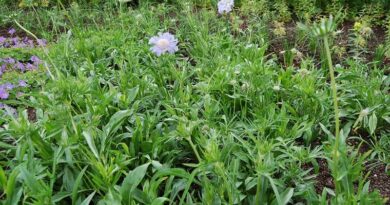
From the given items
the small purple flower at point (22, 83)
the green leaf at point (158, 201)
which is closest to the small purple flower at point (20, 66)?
the small purple flower at point (22, 83)

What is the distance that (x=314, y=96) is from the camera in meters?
2.27

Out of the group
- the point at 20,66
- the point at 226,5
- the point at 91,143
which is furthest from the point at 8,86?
the point at 226,5

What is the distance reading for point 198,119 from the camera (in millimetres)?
2100

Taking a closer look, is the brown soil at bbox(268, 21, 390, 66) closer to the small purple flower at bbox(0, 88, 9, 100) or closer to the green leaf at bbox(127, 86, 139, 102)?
the green leaf at bbox(127, 86, 139, 102)

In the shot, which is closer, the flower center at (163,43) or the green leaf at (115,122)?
the green leaf at (115,122)

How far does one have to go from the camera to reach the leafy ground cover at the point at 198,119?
5.55ft

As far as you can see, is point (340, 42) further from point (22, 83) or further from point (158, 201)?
point (158, 201)

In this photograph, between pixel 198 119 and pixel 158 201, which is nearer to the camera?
Result: pixel 158 201

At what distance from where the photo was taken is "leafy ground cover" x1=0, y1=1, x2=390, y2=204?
1.69m

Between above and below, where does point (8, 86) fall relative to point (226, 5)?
below

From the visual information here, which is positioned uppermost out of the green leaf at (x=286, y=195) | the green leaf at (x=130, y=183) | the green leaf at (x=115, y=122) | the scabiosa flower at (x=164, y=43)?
the scabiosa flower at (x=164, y=43)

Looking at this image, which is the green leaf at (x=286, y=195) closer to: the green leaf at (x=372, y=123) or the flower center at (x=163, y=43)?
the green leaf at (x=372, y=123)

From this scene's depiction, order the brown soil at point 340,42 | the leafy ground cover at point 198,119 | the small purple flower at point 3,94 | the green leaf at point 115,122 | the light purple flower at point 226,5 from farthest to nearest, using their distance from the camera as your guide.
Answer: the brown soil at point 340,42 → the light purple flower at point 226,5 → the small purple flower at point 3,94 → the green leaf at point 115,122 → the leafy ground cover at point 198,119

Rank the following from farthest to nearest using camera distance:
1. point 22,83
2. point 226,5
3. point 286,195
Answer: point 226,5
point 22,83
point 286,195
